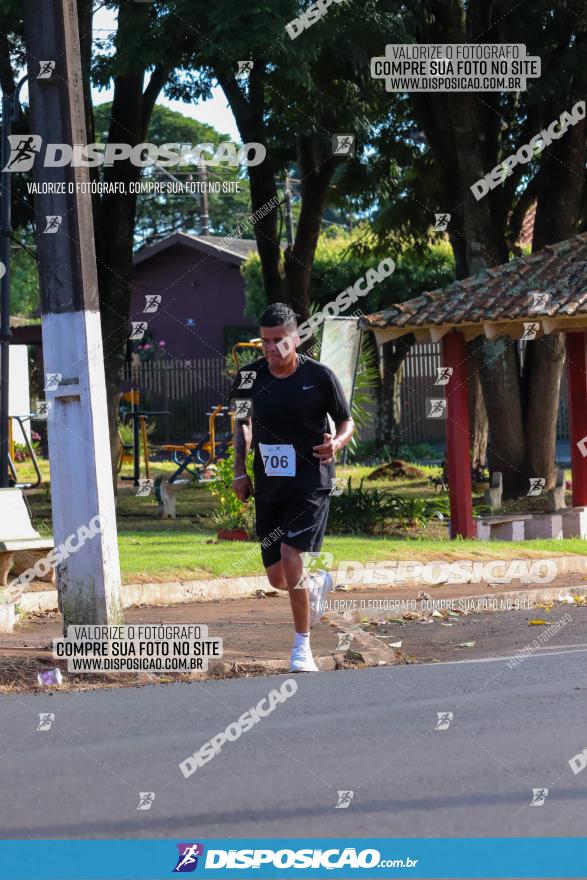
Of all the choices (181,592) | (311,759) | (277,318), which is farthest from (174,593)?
(311,759)

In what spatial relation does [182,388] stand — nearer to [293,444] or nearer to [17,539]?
[17,539]

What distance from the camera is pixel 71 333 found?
961 centimetres

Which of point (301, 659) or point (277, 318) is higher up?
point (277, 318)

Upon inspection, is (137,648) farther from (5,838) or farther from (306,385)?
(5,838)

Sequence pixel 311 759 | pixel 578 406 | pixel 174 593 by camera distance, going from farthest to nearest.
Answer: pixel 578 406 < pixel 174 593 < pixel 311 759

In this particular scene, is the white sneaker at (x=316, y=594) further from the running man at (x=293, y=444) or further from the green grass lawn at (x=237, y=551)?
the green grass lawn at (x=237, y=551)

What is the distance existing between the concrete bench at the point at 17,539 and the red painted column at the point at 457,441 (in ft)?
21.9

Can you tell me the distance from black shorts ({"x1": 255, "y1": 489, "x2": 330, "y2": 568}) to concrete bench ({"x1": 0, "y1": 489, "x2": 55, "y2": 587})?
3.99m

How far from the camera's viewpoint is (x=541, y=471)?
22031 millimetres

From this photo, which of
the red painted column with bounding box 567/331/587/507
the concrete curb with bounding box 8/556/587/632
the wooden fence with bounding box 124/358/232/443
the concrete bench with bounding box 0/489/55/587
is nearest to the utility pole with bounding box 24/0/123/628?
the concrete curb with bounding box 8/556/587/632

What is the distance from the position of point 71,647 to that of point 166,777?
11.7 feet

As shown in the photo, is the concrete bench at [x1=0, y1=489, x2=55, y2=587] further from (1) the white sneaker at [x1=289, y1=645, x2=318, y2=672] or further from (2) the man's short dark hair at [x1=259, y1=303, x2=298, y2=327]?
(2) the man's short dark hair at [x1=259, y1=303, x2=298, y2=327]

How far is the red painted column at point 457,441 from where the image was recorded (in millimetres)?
18328

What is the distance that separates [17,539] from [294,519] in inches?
180
